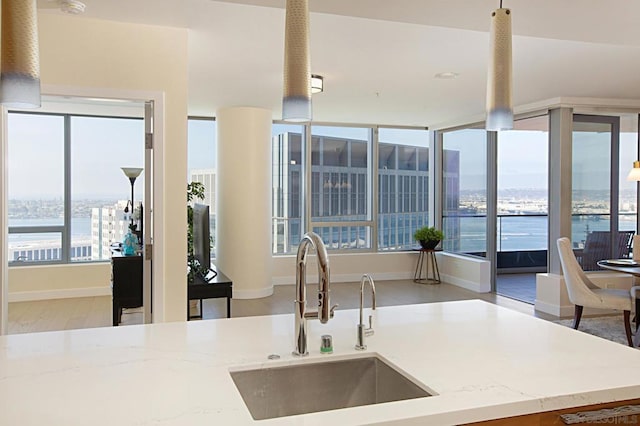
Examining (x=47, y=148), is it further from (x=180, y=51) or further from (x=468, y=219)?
(x=468, y=219)

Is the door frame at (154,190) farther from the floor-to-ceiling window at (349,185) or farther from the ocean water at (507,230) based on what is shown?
the floor-to-ceiling window at (349,185)

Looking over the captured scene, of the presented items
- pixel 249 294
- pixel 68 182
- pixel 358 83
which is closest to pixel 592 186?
pixel 358 83

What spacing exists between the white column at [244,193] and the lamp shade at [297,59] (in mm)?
5210

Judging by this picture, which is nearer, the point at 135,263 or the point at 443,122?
the point at 135,263

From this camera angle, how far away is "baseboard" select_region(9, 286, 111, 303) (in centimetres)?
658

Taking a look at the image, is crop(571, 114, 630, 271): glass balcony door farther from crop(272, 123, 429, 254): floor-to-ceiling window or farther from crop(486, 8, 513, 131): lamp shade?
crop(486, 8, 513, 131): lamp shade

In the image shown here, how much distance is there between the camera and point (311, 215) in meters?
7.97

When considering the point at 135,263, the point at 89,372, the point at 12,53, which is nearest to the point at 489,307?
the point at 89,372

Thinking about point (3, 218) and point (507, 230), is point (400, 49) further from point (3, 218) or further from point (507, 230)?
point (507, 230)

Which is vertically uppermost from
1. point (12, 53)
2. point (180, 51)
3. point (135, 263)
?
point (180, 51)

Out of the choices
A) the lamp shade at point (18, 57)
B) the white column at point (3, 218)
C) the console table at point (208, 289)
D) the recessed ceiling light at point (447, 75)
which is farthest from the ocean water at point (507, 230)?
the lamp shade at point (18, 57)

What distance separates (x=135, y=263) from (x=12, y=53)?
11.4ft

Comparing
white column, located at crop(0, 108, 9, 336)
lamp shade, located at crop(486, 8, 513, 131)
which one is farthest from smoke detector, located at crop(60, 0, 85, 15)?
lamp shade, located at crop(486, 8, 513, 131)

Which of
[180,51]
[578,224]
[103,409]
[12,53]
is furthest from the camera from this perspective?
[578,224]
